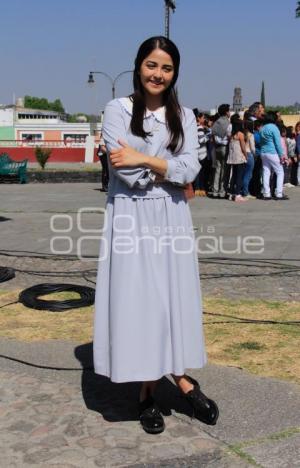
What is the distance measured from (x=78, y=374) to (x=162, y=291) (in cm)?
112

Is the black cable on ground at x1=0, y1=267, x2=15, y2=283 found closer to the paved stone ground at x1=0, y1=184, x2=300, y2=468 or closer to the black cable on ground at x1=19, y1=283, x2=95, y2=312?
the black cable on ground at x1=19, y1=283, x2=95, y2=312

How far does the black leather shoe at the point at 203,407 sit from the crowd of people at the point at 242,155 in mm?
9325

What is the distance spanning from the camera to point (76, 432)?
3150 millimetres

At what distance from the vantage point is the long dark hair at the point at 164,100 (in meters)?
3.11

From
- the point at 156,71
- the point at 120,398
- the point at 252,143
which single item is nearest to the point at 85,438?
the point at 120,398

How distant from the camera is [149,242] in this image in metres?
3.12

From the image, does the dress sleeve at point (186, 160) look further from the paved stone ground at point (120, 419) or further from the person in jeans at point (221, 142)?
the person in jeans at point (221, 142)

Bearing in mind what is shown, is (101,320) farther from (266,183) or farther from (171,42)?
(266,183)

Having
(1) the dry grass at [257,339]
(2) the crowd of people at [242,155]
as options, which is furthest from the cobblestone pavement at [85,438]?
(2) the crowd of people at [242,155]

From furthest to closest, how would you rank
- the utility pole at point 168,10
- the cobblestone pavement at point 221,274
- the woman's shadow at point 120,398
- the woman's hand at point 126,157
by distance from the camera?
the utility pole at point 168,10
the cobblestone pavement at point 221,274
the woman's shadow at point 120,398
the woman's hand at point 126,157

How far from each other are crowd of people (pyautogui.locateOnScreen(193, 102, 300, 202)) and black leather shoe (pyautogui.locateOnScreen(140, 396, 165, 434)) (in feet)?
30.8

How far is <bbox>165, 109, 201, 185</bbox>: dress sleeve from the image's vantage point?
310cm

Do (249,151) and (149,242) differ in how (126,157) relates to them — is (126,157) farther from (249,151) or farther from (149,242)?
(249,151)

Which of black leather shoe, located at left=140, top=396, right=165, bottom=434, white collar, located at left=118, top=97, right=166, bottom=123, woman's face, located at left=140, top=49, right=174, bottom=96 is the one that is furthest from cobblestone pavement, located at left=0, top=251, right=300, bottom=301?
woman's face, located at left=140, top=49, right=174, bottom=96
